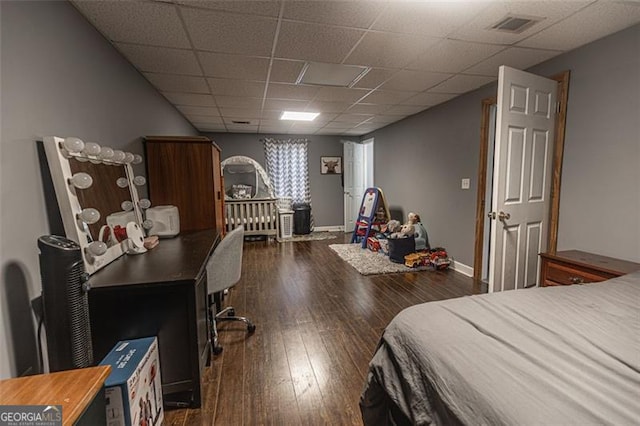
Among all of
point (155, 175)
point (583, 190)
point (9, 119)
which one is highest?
point (9, 119)

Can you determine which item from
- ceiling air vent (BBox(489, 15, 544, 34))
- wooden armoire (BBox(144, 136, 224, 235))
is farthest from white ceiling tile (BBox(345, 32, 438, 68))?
wooden armoire (BBox(144, 136, 224, 235))

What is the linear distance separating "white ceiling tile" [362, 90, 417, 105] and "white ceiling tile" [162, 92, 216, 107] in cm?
193

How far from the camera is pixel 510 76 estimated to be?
2229 millimetres

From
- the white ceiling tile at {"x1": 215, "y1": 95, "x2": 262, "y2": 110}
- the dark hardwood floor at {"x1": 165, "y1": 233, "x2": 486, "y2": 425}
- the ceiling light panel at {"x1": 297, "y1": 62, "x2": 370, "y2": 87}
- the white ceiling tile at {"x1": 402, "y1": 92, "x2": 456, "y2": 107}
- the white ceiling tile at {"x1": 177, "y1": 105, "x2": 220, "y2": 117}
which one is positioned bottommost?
the dark hardwood floor at {"x1": 165, "y1": 233, "x2": 486, "y2": 425}

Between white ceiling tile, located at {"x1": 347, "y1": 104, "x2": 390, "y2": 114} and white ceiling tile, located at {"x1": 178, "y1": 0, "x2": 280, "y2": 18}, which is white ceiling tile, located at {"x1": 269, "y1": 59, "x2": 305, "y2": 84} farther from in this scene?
white ceiling tile, located at {"x1": 347, "y1": 104, "x2": 390, "y2": 114}

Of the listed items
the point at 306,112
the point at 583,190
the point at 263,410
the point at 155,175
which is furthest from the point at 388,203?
the point at 263,410

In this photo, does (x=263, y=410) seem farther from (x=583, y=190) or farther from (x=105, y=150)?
(x=583, y=190)

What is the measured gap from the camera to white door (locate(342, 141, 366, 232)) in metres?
6.74

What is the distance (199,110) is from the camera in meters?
4.16

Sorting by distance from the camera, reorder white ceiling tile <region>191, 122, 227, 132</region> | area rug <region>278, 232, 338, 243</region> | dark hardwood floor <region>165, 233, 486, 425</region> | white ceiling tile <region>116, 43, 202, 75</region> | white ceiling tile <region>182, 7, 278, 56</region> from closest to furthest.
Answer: dark hardwood floor <region>165, 233, 486, 425</region>
white ceiling tile <region>182, 7, 278, 56</region>
white ceiling tile <region>116, 43, 202, 75</region>
white ceiling tile <region>191, 122, 227, 132</region>
area rug <region>278, 232, 338, 243</region>

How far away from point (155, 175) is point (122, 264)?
3.84ft

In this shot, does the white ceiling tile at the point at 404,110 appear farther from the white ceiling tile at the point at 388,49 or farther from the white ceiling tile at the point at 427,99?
the white ceiling tile at the point at 388,49

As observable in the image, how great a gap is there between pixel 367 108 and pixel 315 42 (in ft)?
7.18

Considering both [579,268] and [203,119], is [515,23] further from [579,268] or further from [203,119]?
[203,119]
